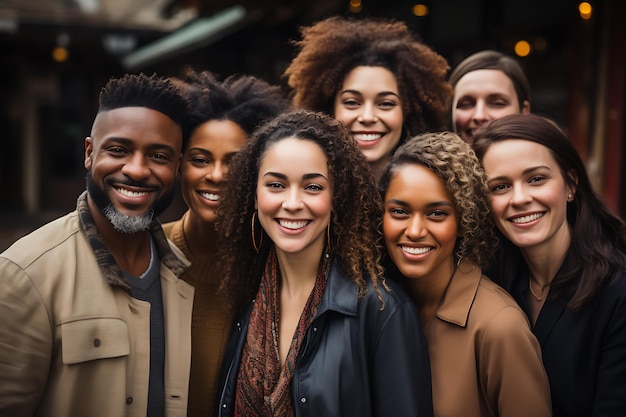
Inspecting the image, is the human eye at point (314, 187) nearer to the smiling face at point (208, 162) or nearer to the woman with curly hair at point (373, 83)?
the smiling face at point (208, 162)

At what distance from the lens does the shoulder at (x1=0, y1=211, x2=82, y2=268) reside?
2.55m

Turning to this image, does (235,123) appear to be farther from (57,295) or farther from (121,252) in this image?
(57,295)

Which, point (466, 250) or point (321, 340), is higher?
point (466, 250)

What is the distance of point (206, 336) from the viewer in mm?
3152

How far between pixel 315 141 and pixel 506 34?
512 centimetres

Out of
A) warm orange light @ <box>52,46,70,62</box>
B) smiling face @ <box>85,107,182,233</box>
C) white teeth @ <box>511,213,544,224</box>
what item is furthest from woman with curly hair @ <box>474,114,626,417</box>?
warm orange light @ <box>52,46,70,62</box>

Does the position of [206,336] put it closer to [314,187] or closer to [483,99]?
[314,187]

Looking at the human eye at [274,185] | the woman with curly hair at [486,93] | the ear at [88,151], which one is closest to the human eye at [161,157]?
the ear at [88,151]

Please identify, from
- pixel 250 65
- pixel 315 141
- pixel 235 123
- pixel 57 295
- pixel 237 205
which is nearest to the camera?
pixel 57 295

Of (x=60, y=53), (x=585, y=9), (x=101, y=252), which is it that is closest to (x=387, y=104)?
(x=101, y=252)

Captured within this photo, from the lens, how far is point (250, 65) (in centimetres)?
1129

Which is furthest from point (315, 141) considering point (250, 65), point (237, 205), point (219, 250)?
point (250, 65)

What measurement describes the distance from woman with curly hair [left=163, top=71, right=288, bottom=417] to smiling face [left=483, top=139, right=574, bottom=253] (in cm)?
130

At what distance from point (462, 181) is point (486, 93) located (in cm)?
141
